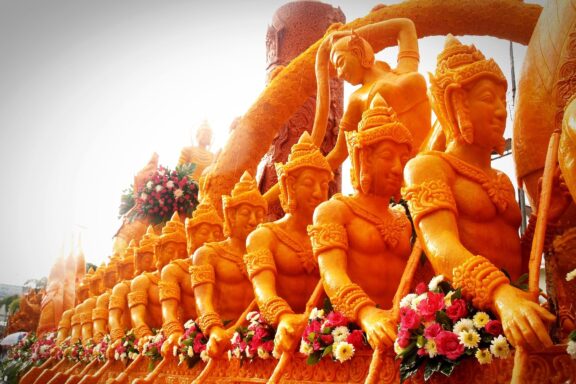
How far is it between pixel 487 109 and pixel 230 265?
246 centimetres

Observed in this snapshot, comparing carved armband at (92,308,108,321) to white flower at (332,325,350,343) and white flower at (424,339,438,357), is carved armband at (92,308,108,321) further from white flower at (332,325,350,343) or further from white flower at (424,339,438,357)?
white flower at (424,339,438,357)

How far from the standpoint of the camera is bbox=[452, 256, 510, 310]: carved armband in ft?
7.52

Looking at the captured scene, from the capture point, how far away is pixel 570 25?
323cm

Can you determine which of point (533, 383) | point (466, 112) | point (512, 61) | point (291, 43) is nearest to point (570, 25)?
point (466, 112)

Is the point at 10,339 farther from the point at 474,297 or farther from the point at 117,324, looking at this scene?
the point at 474,297

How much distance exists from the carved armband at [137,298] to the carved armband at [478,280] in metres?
4.33

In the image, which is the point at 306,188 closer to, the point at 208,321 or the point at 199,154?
the point at 208,321

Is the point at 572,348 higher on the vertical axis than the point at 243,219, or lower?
lower

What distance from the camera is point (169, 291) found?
514cm

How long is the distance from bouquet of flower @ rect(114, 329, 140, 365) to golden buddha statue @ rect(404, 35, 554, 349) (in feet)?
13.2

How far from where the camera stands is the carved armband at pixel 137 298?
6059mm

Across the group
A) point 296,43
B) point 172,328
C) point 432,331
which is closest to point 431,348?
point 432,331

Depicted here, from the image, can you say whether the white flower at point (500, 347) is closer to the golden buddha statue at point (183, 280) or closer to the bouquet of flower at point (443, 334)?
the bouquet of flower at point (443, 334)

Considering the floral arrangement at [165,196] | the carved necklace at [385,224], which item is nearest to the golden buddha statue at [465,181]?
the carved necklace at [385,224]
